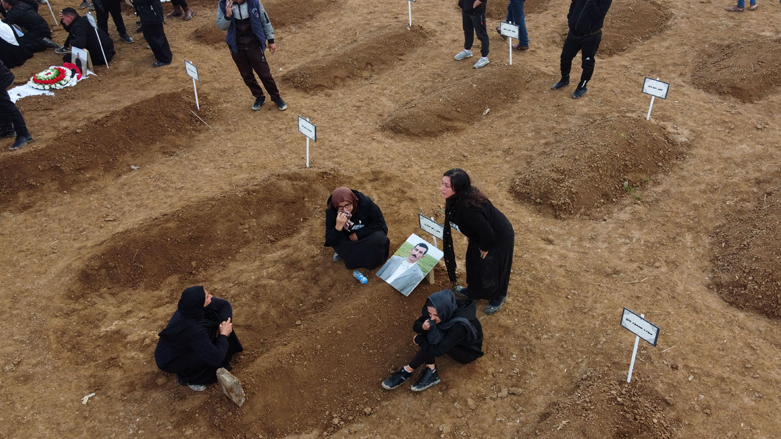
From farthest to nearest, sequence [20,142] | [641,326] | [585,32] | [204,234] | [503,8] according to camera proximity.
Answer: [503,8] < [20,142] < [585,32] < [204,234] < [641,326]

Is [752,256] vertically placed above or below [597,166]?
below

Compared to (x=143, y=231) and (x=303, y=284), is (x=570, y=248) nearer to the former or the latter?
(x=303, y=284)

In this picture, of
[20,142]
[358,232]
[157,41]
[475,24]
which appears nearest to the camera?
[358,232]

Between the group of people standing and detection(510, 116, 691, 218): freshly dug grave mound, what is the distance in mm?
1168

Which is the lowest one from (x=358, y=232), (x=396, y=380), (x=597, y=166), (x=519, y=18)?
(x=396, y=380)

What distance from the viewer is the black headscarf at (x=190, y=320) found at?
4000mm

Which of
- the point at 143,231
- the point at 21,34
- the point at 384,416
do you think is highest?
the point at 21,34

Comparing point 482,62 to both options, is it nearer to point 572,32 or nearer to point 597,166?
point 572,32

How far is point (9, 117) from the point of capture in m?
7.55

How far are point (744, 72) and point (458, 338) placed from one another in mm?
7196

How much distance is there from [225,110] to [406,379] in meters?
6.13

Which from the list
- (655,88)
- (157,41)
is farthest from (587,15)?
(157,41)

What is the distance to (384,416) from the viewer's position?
13.8 feet

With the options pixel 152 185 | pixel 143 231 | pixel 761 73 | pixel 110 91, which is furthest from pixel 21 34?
pixel 761 73
